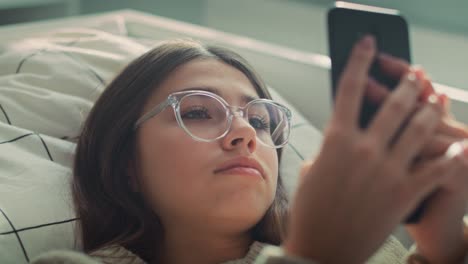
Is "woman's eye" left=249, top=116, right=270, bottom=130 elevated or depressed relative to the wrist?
depressed

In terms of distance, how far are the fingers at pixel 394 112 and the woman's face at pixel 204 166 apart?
31 cm

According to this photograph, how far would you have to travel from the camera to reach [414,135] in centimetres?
55

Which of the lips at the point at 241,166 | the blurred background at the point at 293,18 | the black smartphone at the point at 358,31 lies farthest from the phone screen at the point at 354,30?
the blurred background at the point at 293,18

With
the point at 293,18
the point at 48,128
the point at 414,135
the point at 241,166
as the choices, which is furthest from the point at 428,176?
the point at 293,18

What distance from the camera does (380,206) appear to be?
552 mm

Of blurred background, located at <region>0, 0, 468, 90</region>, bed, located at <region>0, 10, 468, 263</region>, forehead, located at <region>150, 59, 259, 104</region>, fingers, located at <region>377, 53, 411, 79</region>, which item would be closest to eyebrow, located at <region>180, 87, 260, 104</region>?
forehead, located at <region>150, 59, 259, 104</region>

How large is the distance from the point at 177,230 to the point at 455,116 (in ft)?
1.57

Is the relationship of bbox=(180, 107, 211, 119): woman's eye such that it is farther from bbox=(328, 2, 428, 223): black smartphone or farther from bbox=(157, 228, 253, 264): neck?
bbox=(328, 2, 428, 223): black smartphone

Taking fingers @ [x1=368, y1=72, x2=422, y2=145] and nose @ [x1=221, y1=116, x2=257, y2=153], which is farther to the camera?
nose @ [x1=221, y1=116, x2=257, y2=153]

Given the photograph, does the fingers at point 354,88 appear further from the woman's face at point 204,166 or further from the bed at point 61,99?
the bed at point 61,99

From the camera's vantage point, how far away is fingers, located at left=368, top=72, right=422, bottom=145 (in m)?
0.55

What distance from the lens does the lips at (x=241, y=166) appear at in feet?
2.76

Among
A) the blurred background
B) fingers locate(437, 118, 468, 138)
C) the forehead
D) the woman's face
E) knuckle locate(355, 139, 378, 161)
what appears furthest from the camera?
the blurred background

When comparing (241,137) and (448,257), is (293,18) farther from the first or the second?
(448,257)
